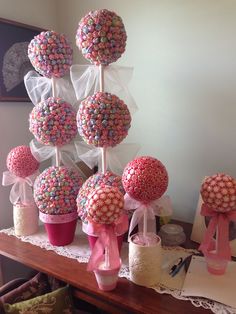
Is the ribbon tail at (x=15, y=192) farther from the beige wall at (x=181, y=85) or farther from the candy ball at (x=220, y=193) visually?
the candy ball at (x=220, y=193)

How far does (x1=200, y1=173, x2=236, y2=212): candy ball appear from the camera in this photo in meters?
0.72

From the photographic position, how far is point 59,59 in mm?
901

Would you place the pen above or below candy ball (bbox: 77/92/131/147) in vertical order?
below

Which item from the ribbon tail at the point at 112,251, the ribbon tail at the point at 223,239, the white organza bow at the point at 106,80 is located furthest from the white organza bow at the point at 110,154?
the ribbon tail at the point at 223,239

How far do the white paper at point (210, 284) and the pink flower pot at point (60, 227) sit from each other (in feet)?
1.32

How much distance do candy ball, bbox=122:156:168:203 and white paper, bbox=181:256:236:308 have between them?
26 centimetres

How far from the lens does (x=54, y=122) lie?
914 millimetres

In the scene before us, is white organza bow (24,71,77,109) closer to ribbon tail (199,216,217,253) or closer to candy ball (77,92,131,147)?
candy ball (77,92,131,147)

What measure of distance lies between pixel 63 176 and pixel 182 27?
2.35 feet

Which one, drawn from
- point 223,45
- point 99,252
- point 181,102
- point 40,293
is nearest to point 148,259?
point 99,252

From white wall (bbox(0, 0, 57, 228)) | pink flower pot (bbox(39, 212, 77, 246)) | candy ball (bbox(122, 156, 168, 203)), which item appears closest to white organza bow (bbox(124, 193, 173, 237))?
candy ball (bbox(122, 156, 168, 203))

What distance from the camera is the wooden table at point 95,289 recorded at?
71 cm

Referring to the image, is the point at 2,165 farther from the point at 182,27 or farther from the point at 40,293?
the point at 182,27

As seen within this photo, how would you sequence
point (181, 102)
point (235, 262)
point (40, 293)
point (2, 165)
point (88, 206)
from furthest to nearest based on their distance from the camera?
1. point (2, 165)
2. point (181, 102)
3. point (40, 293)
4. point (235, 262)
5. point (88, 206)
